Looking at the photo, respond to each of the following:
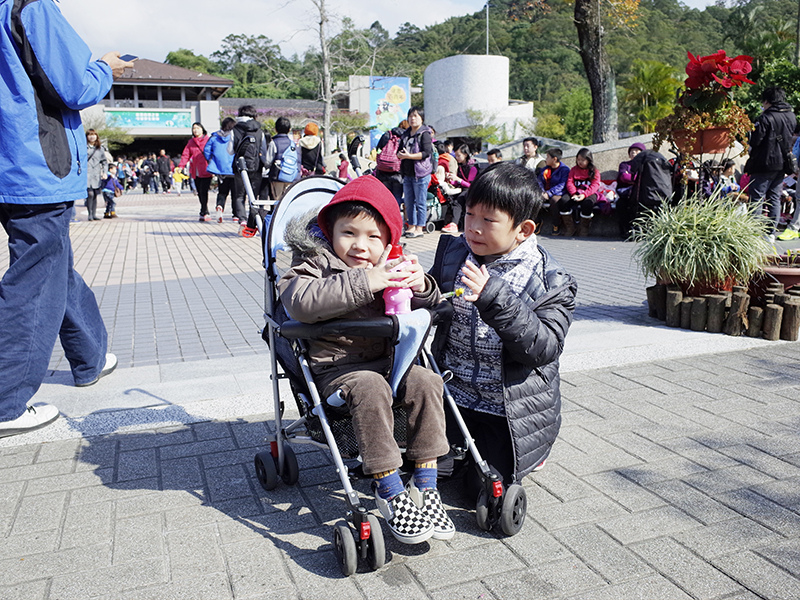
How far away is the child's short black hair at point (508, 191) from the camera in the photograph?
8.48 feet

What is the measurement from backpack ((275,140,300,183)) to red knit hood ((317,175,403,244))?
912 cm

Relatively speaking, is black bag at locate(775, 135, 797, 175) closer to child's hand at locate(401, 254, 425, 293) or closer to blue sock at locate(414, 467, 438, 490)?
child's hand at locate(401, 254, 425, 293)

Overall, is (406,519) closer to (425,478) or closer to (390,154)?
→ (425,478)

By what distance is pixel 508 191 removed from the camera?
8.46 ft

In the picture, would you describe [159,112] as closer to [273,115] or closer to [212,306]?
[273,115]

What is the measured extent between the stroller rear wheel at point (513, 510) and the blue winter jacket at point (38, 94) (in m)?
2.67

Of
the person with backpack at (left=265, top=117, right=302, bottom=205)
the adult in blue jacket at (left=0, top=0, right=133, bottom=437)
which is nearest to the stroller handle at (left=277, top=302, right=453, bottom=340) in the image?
the adult in blue jacket at (left=0, top=0, right=133, bottom=437)

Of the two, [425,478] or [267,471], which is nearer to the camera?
[425,478]

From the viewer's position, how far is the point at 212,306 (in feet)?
21.8

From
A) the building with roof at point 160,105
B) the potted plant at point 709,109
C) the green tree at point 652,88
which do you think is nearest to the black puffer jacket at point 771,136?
the potted plant at point 709,109

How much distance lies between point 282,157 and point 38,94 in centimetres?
815

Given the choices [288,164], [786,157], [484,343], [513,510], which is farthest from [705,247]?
[288,164]

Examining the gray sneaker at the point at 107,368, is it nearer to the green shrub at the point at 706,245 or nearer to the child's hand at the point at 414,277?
the child's hand at the point at 414,277

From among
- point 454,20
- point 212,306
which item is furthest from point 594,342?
point 454,20
